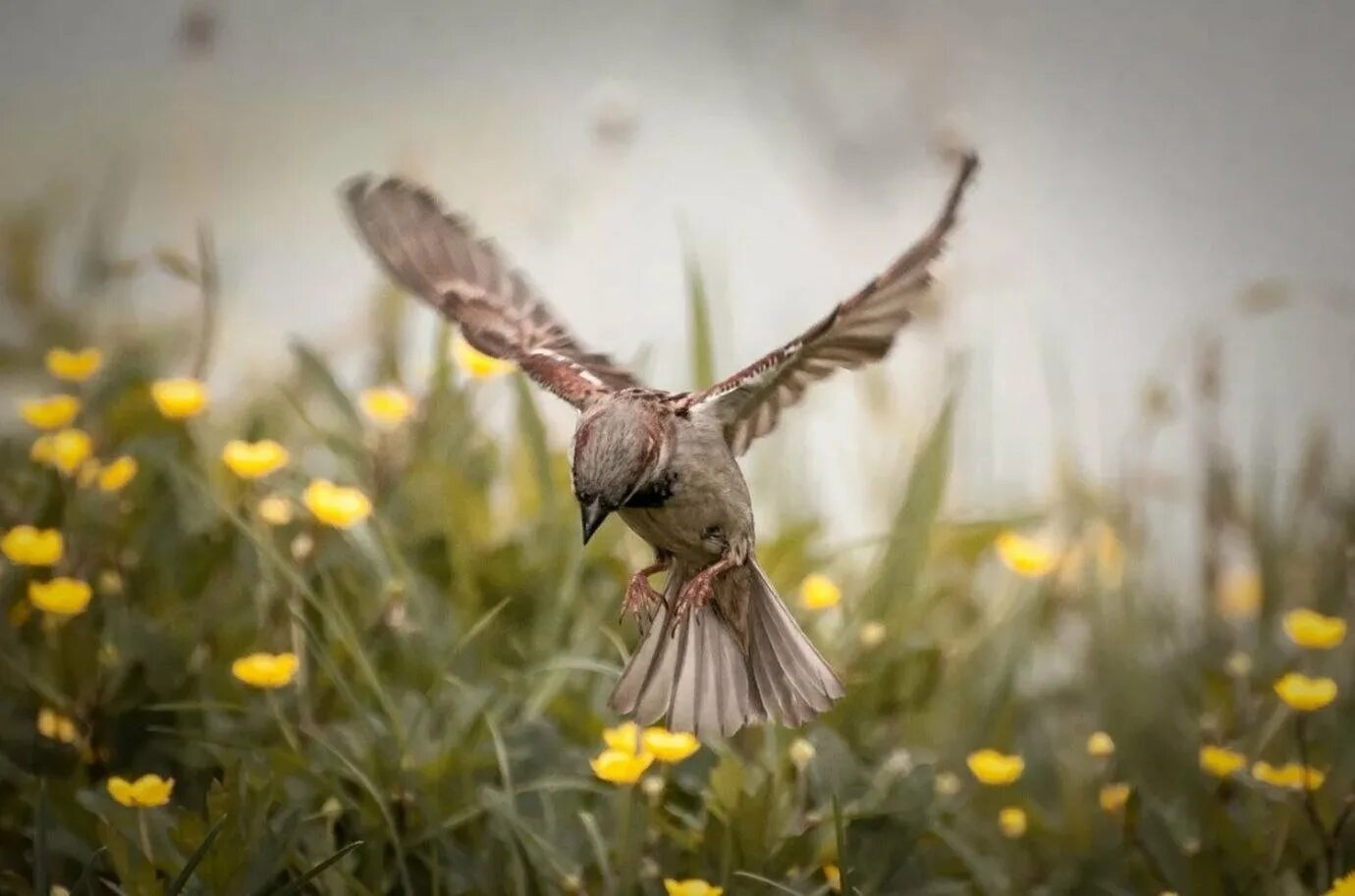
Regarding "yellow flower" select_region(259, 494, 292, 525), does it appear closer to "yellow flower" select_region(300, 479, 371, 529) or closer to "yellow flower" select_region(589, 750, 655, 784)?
"yellow flower" select_region(300, 479, 371, 529)

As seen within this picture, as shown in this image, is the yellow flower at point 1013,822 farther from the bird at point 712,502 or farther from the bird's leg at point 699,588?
the bird's leg at point 699,588

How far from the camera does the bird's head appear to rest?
2.85 feet

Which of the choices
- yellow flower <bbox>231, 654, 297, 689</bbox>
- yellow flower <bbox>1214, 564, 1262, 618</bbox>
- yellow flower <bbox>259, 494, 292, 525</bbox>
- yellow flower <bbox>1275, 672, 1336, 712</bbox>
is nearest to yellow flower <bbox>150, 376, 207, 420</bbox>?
yellow flower <bbox>259, 494, 292, 525</bbox>

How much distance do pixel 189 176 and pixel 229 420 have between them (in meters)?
0.63

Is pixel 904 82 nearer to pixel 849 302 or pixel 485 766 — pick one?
pixel 485 766

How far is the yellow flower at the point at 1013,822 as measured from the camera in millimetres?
1706

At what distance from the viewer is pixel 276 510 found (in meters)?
1.86

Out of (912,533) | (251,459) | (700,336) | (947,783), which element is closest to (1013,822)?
(947,783)

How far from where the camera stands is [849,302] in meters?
0.91

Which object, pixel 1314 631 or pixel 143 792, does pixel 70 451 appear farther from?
pixel 1314 631

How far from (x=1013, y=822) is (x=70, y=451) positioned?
44.3 inches

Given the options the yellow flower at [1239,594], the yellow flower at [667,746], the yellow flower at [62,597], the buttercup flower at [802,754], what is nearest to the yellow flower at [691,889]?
the yellow flower at [667,746]

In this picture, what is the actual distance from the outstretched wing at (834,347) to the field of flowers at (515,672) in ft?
1.07

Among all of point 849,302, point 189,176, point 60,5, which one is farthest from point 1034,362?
point 849,302
